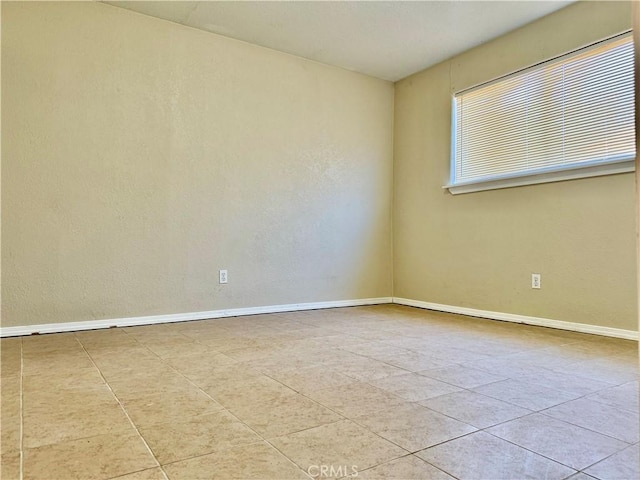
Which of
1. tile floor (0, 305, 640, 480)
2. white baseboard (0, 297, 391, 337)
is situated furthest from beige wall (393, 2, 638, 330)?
white baseboard (0, 297, 391, 337)

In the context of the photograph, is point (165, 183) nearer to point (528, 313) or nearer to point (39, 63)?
point (39, 63)

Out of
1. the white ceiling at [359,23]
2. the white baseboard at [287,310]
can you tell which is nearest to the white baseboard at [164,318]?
the white baseboard at [287,310]

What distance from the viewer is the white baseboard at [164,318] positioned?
273 centimetres

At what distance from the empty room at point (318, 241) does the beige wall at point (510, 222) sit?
0.06 feet

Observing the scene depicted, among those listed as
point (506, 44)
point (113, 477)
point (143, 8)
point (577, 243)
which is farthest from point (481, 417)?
point (143, 8)

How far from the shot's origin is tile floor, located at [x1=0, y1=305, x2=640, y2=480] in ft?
3.55

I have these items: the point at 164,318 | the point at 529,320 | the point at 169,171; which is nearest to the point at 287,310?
the point at 164,318

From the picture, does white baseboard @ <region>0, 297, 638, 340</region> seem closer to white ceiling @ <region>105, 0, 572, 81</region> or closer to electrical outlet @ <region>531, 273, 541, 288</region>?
electrical outlet @ <region>531, 273, 541, 288</region>

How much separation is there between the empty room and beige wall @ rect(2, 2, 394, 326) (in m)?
0.02

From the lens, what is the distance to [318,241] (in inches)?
156

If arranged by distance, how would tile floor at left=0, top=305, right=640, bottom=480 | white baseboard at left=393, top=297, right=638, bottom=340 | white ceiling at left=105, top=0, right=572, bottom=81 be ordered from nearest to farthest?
tile floor at left=0, top=305, right=640, bottom=480, white baseboard at left=393, top=297, right=638, bottom=340, white ceiling at left=105, top=0, right=572, bottom=81

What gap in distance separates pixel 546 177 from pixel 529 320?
3.53ft

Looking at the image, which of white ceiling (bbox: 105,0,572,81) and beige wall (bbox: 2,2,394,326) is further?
white ceiling (bbox: 105,0,572,81)

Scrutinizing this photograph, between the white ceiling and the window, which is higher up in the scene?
the white ceiling
